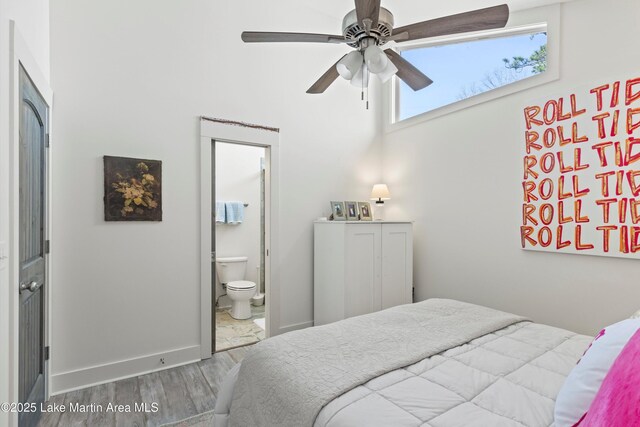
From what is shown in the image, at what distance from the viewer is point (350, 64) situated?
5.80ft

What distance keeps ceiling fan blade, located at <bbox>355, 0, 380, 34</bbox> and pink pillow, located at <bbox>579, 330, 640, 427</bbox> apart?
150 cm

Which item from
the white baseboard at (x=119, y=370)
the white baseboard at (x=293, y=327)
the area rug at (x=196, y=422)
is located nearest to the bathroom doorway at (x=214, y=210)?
the white baseboard at (x=293, y=327)

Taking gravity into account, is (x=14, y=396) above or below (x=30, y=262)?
below

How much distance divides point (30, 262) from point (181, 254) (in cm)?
107

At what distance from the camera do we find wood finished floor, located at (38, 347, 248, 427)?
1958 millimetres

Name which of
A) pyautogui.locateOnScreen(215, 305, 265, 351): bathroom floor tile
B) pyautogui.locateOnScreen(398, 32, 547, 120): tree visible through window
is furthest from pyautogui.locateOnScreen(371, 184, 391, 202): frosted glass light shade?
pyautogui.locateOnScreen(215, 305, 265, 351): bathroom floor tile

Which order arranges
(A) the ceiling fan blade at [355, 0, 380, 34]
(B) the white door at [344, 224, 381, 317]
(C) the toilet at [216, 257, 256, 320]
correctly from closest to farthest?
(A) the ceiling fan blade at [355, 0, 380, 34] → (B) the white door at [344, 224, 381, 317] → (C) the toilet at [216, 257, 256, 320]

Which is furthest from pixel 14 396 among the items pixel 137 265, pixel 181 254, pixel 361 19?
pixel 361 19

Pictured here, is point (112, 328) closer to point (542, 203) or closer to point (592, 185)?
point (542, 203)

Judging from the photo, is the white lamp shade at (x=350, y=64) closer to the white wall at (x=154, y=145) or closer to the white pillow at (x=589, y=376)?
the white wall at (x=154, y=145)

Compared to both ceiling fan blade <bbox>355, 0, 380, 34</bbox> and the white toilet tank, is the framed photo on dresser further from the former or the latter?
ceiling fan blade <bbox>355, 0, 380, 34</bbox>

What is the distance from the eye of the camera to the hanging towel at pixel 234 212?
4391mm

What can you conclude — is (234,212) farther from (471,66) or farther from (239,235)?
(471,66)

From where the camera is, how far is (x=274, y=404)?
47.4 inches
